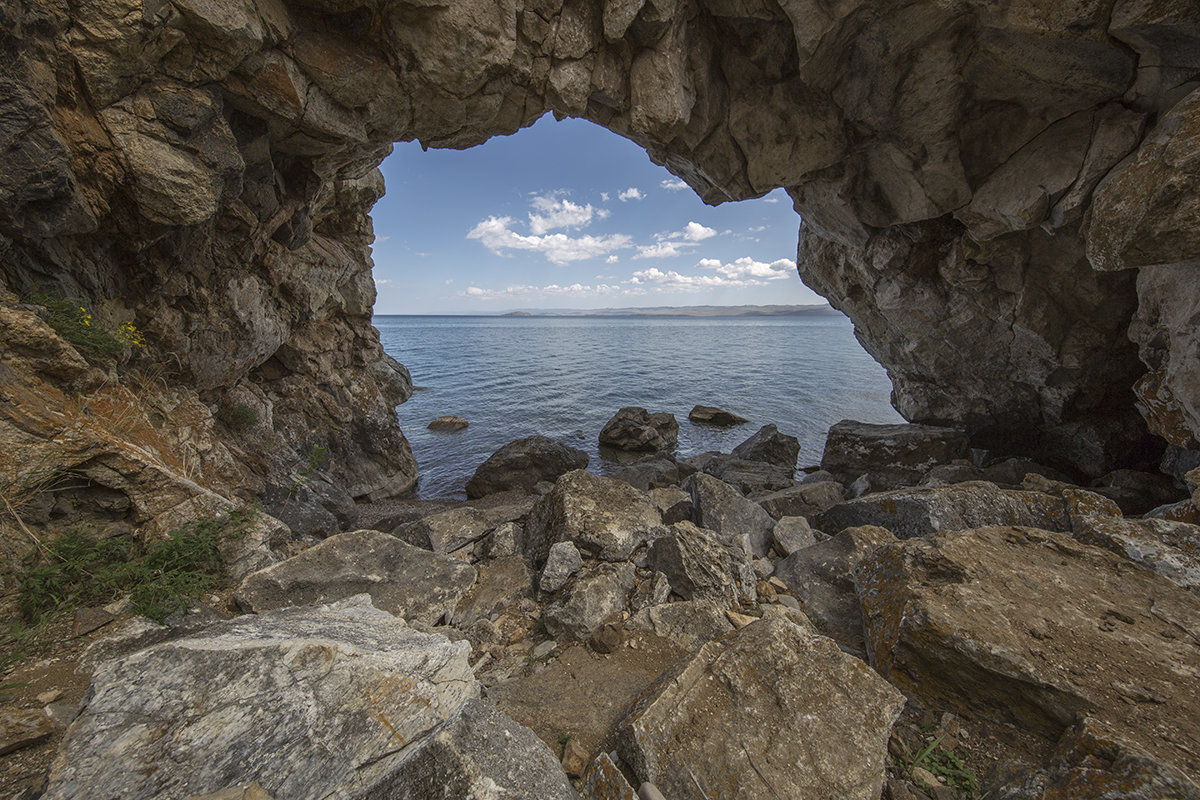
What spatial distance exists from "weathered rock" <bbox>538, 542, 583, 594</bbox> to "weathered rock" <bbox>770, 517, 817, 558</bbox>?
3088mm

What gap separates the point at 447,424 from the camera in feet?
72.7

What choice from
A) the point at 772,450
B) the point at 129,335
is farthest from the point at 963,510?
the point at 129,335

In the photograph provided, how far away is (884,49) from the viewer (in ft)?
27.2

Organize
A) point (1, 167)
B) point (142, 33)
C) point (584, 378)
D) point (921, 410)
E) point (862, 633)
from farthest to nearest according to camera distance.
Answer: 1. point (584, 378)
2. point (921, 410)
3. point (142, 33)
4. point (1, 167)
5. point (862, 633)

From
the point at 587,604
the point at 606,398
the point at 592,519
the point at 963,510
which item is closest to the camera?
the point at 587,604

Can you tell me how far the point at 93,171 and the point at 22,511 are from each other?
4744 mm

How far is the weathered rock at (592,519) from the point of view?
4953 mm

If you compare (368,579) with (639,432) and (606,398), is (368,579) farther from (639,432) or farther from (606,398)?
(606,398)

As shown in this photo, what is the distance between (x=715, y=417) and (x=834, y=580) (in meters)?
19.5

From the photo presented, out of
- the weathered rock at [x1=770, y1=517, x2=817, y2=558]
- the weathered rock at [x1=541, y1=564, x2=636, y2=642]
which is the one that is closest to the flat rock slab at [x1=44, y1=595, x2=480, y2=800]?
the weathered rock at [x1=541, y1=564, x2=636, y2=642]

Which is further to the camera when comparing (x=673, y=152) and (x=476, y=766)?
(x=673, y=152)

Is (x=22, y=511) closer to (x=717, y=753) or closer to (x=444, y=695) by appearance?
(x=444, y=695)

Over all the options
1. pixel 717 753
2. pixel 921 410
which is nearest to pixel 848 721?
pixel 717 753

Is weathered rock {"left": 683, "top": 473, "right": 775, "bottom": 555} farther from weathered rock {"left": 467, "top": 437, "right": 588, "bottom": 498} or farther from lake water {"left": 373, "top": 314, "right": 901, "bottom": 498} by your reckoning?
lake water {"left": 373, "top": 314, "right": 901, "bottom": 498}
